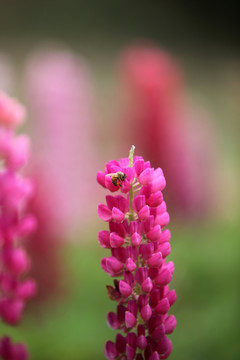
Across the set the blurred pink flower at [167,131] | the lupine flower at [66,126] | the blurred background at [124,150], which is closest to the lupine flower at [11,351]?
the blurred background at [124,150]

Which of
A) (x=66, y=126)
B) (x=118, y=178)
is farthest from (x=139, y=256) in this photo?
(x=66, y=126)

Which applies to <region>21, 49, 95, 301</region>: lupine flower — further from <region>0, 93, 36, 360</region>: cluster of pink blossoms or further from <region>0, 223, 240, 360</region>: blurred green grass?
<region>0, 93, 36, 360</region>: cluster of pink blossoms

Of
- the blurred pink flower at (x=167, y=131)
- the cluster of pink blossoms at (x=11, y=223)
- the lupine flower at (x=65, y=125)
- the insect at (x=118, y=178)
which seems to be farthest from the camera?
the lupine flower at (x=65, y=125)

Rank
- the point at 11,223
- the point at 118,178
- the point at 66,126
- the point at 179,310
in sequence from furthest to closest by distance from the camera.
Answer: the point at 66,126
the point at 179,310
the point at 11,223
the point at 118,178

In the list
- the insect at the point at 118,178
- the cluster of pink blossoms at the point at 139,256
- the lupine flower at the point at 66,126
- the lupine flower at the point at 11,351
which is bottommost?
the lupine flower at the point at 11,351

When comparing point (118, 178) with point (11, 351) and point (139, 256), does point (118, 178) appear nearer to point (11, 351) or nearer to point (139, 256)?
point (139, 256)

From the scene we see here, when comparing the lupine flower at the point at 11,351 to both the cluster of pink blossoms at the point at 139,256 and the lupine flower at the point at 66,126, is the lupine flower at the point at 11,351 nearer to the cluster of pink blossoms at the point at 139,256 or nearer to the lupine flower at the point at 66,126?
the cluster of pink blossoms at the point at 139,256
